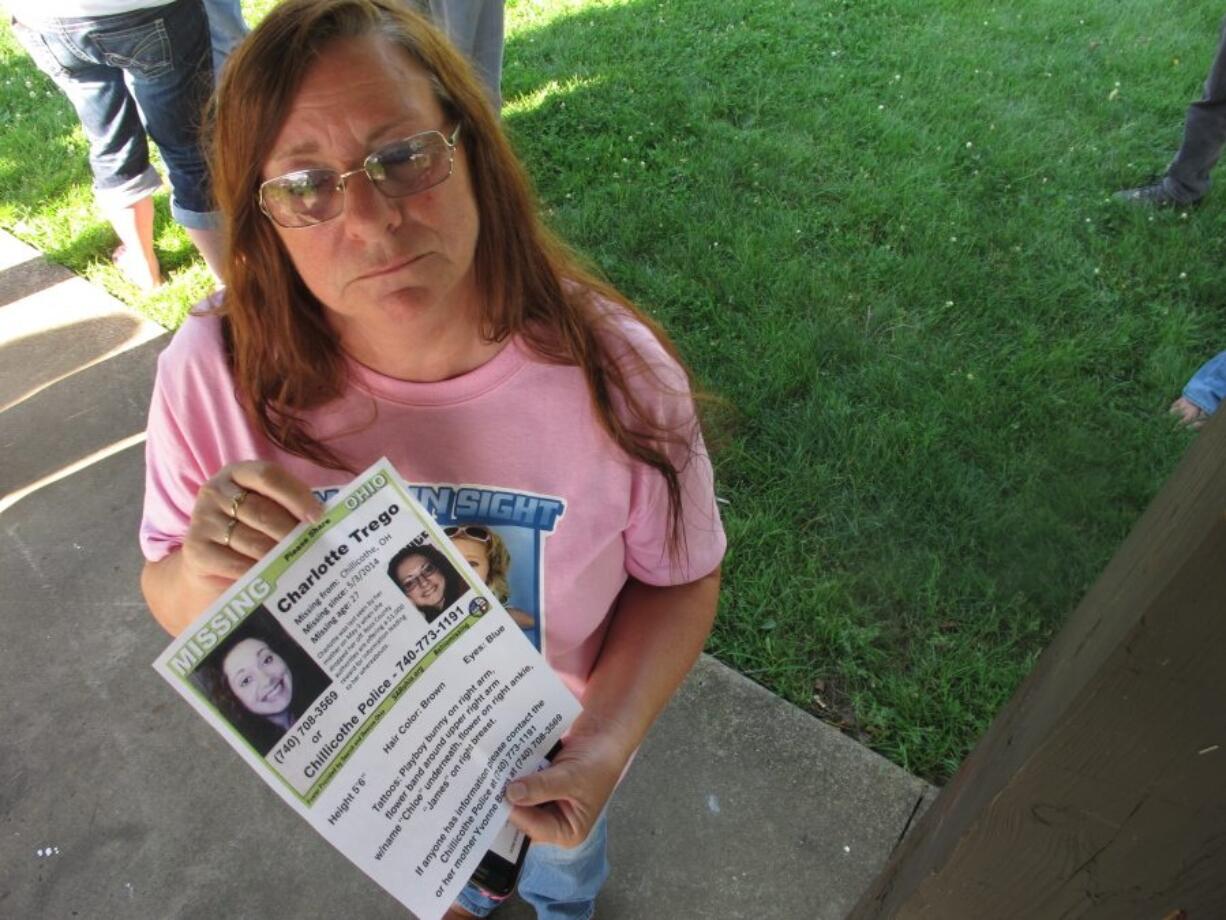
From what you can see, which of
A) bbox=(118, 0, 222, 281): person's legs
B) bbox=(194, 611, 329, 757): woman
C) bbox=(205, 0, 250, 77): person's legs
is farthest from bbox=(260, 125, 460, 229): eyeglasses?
bbox=(205, 0, 250, 77): person's legs

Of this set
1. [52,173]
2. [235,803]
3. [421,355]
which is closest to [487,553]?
[421,355]

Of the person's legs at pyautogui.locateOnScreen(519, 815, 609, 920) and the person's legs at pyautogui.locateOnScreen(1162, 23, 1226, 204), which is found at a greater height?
the person's legs at pyautogui.locateOnScreen(1162, 23, 1226, 204)

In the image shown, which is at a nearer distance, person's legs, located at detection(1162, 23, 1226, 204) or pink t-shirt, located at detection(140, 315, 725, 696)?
pink t-shirt, located at detection(140, 315, 725, 696)

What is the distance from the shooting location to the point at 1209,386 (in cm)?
292

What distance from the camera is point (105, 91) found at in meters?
3.10

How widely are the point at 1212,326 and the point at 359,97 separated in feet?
11.0

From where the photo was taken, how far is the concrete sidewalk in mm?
2012

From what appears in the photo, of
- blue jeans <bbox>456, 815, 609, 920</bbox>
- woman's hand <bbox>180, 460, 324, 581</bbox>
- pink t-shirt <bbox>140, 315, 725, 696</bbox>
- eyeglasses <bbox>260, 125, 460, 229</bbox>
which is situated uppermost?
eyeglasses <bbox>260, 125, 460, 229</bbox>

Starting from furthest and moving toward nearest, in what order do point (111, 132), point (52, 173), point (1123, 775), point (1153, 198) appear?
point (52, 173) < point (1153, 198) < point (111, 132) < point (1123, 775)

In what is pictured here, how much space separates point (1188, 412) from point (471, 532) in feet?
8.94

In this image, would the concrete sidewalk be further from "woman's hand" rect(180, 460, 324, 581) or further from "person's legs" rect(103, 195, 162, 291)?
"person's legs" rect(103, 195, 162, 291)

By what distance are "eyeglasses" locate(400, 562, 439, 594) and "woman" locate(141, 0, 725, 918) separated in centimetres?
19

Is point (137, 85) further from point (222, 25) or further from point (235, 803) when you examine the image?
point (235, 803)

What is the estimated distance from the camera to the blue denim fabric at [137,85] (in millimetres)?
2773
